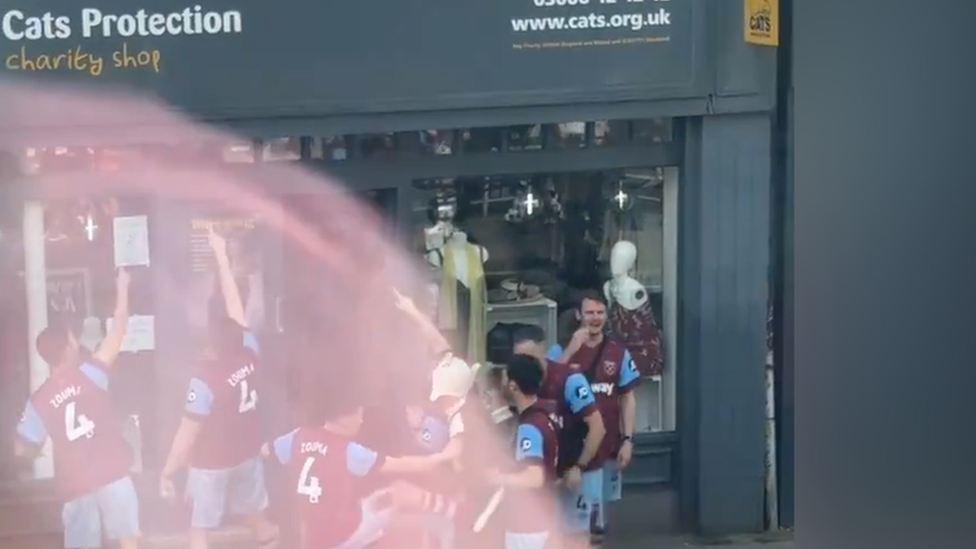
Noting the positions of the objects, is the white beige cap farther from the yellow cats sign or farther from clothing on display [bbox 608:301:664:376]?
the yellow cats sign

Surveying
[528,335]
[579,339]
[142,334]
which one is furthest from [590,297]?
[142,334]

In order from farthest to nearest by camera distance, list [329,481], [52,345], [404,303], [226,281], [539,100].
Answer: [404,303] < [539,100] < [226,281] < [52,345] < [329,481]

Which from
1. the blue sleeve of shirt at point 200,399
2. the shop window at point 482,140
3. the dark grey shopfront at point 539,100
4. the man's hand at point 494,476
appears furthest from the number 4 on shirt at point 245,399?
the shop window at point 482,140

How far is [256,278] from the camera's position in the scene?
717 centimetres

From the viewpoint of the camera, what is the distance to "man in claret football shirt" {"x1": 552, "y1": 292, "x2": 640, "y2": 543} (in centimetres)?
704

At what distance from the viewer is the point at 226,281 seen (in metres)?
7.07

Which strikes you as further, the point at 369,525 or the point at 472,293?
the point at 472,293

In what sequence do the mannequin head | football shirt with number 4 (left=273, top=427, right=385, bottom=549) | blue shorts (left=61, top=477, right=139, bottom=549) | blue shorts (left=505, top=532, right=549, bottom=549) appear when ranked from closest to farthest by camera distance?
football shirt with number 4 (left=273, top=427, right=385, bottom=549)
blue shorts (left=505, top=532, right=549, bottom=549)
blue shorts (left=61, top=477, right=139, bottom=549)
the mannequin head

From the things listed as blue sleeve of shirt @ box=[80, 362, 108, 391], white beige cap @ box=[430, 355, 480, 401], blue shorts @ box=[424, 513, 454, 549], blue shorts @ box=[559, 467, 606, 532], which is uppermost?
blue sleeve of shirt @ box=[80, 362, 108, 391]

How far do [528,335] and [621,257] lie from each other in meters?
0.86

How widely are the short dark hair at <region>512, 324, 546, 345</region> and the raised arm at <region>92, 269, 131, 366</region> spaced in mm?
1923

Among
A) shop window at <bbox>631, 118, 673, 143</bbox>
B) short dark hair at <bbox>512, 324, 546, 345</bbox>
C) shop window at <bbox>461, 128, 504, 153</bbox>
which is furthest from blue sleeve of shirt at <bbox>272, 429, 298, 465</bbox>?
shop window at <bbox>631, 118, 673, 143</bbox>

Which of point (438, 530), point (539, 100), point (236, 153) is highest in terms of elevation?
point (539, 100)

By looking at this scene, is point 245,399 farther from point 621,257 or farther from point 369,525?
point 621,257
